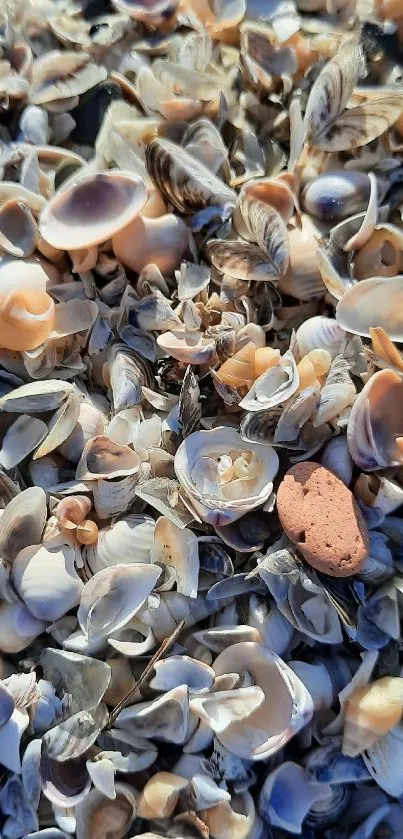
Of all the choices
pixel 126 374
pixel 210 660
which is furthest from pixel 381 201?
pixel 210 660

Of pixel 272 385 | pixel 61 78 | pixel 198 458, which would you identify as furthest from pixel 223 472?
pixel 61 78

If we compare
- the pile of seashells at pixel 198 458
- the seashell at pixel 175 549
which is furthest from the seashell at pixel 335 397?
the seashell at pixel 175 549

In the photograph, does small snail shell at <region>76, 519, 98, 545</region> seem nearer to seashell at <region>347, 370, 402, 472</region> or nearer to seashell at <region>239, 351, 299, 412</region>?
seashell at <region>239, 351, 299, 412</region>

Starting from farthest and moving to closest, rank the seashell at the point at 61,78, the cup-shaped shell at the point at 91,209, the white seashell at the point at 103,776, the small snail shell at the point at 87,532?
1. the seashell at the point at 61,78
2. the cup-shaped shell at the point at 91,209
3. the small snail shell at the point at 87,532
4. the white seashell at the point at 103,776

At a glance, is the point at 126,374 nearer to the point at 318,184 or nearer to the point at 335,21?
the point at 318,184

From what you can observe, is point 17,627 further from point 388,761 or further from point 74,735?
point 388,761

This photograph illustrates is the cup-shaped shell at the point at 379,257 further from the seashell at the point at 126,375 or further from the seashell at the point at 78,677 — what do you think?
the seashell at the point at 78,677
